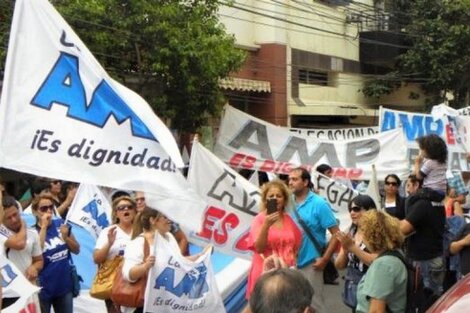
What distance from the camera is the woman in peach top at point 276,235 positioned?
594 cm

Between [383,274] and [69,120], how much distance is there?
205cm

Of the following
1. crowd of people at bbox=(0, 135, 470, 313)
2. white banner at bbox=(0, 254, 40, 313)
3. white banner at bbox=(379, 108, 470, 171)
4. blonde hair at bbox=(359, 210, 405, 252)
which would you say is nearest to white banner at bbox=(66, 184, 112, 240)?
crowd of people at bbox=(0, 135, 470, 313)

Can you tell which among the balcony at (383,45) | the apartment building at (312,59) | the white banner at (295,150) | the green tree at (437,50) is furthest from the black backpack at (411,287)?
the balcony at (383,45)

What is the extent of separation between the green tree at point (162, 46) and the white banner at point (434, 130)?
147 inches

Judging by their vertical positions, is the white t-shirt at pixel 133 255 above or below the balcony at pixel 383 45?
below

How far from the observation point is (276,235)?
5988 millimetres

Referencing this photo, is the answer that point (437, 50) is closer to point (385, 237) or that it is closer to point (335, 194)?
Answer: point (335, 194)

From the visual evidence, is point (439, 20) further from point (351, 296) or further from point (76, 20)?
point (351, 296)

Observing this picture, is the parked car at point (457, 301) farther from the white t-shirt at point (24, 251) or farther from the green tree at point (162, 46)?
the green tree at point (162, 46)

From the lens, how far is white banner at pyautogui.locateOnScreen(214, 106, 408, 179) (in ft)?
38.2

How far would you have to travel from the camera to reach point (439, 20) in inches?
1033

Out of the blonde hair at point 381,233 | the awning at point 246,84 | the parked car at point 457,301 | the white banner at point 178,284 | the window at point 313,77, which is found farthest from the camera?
the window at point 313,77

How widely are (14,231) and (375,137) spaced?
739cm

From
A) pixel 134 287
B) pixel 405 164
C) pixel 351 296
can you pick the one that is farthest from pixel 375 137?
pixel 134 287
